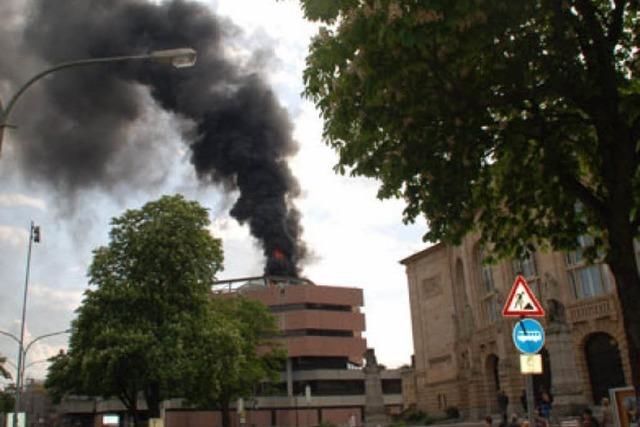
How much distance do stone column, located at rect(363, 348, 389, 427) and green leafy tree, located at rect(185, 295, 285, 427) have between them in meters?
8.03

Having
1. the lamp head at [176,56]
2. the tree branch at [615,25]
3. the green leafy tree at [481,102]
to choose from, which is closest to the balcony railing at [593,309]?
the green leafy tree at [481,102]

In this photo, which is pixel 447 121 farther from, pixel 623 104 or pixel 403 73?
pixel 623 104

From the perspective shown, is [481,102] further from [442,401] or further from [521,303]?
[442,401]

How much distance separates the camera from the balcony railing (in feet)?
122

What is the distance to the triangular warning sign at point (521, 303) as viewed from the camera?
31.5ft

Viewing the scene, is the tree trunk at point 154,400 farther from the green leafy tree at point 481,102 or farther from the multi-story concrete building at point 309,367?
the multi-story concrete building at point 309,367

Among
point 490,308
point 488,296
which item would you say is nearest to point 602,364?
point 488,296

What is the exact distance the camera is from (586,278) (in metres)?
40.2

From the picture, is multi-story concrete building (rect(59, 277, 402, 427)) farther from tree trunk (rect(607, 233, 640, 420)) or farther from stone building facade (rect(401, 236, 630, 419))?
tree trunk (rect(607, 233, 640, 420))

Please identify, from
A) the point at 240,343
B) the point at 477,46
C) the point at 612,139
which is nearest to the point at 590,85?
the point at 612,139

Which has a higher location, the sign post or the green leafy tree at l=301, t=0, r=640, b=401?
the green leafy tree at l=301, t=0, r=640, b=401

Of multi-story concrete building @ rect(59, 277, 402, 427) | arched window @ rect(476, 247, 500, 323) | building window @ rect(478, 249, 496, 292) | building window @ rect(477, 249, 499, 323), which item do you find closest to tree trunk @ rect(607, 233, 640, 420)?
arched window @ rect(476, 247, 500, 323)

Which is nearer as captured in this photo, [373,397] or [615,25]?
[615,25]

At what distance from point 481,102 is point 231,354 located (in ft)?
90.8
